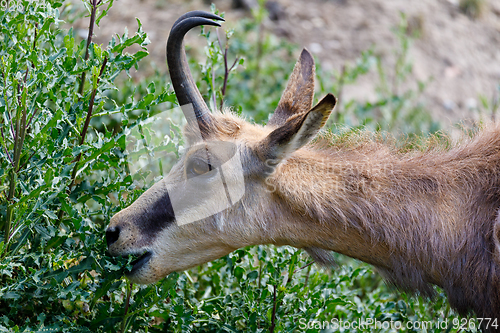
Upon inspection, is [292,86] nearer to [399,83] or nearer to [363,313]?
[363,313]

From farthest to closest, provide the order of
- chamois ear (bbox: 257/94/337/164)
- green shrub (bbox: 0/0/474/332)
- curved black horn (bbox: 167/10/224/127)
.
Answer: curved black horn (bbox: 167/10/224/127) < green shrub (bbox: 0/0/474/332) < chamois ear (bbox: 257/94/337/164)

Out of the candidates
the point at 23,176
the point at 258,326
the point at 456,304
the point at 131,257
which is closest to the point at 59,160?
the point at 23,176

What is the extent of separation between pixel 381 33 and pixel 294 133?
7.92 meters

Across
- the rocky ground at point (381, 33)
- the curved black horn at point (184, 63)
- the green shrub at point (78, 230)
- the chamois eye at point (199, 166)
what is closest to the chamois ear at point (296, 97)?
the curved black horn at point (184, 63)

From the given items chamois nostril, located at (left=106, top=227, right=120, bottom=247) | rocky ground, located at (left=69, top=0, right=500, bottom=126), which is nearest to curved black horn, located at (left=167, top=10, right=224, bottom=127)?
chamois nostril, located at (left=106, top=227, right=120, bottom=247)

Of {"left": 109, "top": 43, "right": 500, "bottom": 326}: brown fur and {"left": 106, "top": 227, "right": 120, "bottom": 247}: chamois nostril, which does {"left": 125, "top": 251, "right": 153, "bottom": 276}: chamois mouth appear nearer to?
{"left": 109, "top": 43, "right": 500, "bottom": 326}: brown fur

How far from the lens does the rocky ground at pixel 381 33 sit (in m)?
9.84

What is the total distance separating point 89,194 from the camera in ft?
13.4

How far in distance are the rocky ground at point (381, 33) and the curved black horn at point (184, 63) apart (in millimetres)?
5577

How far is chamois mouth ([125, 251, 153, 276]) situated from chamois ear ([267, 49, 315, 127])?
1.50 meters

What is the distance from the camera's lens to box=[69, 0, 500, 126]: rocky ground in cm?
984

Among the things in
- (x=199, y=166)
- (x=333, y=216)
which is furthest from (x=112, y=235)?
(x=333, y=216)

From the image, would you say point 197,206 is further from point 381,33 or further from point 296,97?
point 381,33

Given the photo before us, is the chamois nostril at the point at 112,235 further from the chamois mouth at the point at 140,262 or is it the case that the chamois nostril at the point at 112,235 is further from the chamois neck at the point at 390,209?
the chamois neck at the point at 390,209
